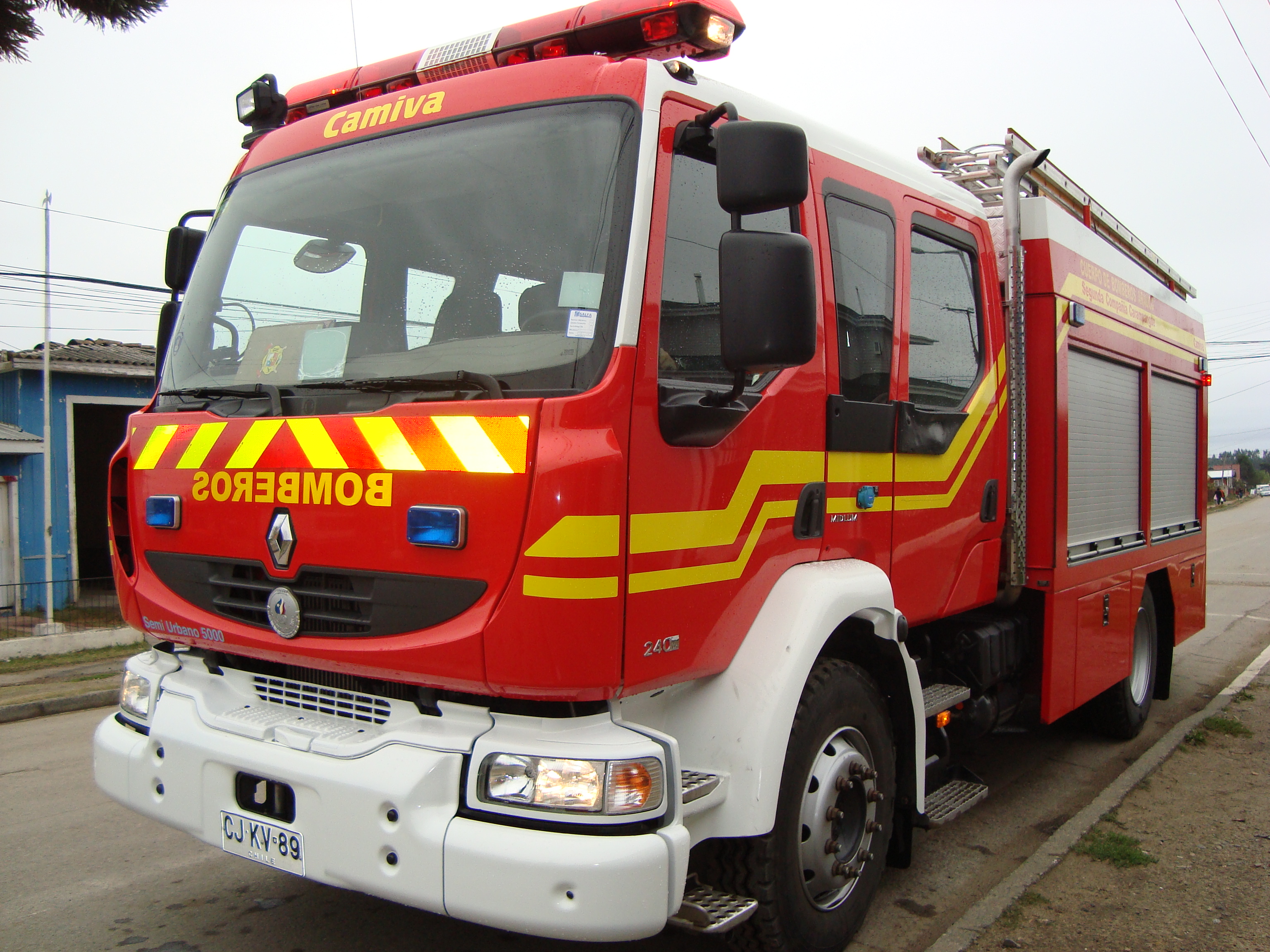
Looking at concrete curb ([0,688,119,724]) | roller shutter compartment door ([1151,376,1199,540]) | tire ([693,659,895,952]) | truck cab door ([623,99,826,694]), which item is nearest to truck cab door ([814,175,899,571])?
truck cab door ([623,99,826,694])

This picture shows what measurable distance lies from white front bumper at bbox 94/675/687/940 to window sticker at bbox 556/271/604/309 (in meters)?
1.16

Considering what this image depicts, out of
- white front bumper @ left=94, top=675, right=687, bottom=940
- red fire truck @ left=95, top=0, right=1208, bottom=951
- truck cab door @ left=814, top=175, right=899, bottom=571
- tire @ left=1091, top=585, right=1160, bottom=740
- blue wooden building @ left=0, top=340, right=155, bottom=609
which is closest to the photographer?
white front bumper @ left=94, top=675, right=687, bottom=940

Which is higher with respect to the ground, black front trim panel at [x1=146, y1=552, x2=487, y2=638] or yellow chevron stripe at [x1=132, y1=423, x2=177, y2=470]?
yellow chevron stripe at [x1=132, y1=423, x2=177, y2=470]

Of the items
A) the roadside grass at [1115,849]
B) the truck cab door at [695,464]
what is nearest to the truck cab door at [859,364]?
the truck cab door at [695,464]

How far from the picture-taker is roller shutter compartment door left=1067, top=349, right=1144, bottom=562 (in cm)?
477

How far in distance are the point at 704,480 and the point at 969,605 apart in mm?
1972

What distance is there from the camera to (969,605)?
13.7 feet

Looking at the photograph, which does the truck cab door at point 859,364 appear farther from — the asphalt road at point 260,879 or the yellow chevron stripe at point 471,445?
the asphalt road at point 260,879

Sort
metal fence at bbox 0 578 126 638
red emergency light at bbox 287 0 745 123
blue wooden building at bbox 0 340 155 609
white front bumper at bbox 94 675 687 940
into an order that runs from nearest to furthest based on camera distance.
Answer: white front bumper at bbox 94 675 687 940 → red emergency light at bbox 287 0 745 123 → metal fence at bbox 0 578 126 638 → blue wooden building at bbox 0 340 155 609

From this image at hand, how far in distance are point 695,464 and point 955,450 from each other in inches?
67.3

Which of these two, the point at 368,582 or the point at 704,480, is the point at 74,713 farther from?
the point at 704,480

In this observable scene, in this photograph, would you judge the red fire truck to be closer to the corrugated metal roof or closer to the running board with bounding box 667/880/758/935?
the running board with bounding box 667/880/758/935

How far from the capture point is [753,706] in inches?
107

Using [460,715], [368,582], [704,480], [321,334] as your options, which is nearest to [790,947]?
[460,715]
